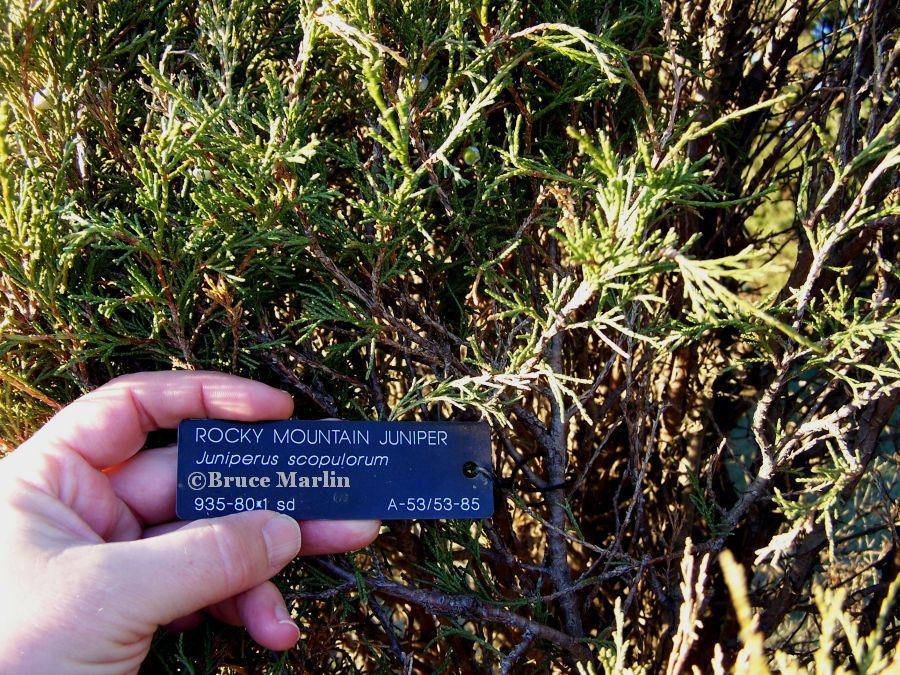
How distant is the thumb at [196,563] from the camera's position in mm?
1435

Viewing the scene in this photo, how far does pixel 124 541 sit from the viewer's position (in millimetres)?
1584

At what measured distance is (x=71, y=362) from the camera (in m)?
1.60

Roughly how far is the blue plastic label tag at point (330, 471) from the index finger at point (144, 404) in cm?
5

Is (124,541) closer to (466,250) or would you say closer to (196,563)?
(196,563)

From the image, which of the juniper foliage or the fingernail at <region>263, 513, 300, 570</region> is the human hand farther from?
the juniper foliage

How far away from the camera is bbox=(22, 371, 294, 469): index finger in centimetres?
167

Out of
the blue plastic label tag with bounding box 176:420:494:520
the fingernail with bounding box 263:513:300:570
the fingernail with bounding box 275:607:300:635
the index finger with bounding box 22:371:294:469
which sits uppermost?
the index finger with bounding box 22:371:294:469

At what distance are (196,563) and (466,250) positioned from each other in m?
1.03

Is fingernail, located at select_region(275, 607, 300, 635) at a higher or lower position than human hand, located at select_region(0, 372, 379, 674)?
lower

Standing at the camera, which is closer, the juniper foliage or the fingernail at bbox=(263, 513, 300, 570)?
the juniper foliage

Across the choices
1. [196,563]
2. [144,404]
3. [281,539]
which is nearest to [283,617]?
[281,539]

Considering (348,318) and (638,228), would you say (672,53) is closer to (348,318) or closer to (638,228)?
(638,228)

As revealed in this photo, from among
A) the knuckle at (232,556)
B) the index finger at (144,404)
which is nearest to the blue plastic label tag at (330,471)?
the index finger at (144,404)

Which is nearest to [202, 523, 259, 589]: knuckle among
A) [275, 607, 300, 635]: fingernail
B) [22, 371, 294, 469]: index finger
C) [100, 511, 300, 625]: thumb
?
[100, 511, 300, 625]: thumb
